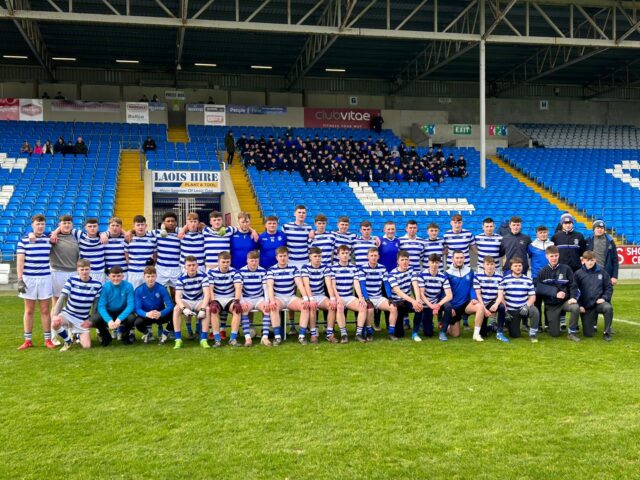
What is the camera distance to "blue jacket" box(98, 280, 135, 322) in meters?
8.41

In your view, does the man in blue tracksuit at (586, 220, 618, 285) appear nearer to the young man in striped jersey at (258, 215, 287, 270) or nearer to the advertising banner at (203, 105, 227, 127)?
the young man in striped jersey at (258, 215, 287, 270)

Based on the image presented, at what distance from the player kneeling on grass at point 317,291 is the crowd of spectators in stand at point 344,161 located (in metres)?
16.1

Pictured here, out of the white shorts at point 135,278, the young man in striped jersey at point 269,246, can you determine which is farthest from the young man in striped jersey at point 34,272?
the young man in striped jersey at point 269,246

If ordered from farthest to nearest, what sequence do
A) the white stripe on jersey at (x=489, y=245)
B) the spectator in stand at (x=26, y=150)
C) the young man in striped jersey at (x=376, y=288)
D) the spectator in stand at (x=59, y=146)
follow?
1. the spectator in stand at (x=59, y=146)
2. the spectator in stand at (x=26, y=150)
3. the white stripe on jersey at (x=489, y=245)
4. the young man in striped jersey at (x=376, y=288)

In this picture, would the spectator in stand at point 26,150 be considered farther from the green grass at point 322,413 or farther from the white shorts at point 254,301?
the white shorts at point 254,301

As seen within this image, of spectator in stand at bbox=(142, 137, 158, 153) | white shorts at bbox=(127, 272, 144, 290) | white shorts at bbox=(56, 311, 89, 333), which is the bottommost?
white shorts at bbox=(56, 311, 89, 333)

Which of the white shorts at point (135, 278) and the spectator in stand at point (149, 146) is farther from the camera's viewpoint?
the spectator in stand at point (149, 146)

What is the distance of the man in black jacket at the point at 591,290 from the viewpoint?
903 cm

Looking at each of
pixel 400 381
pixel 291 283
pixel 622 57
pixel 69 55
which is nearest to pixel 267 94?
pixel 69 55

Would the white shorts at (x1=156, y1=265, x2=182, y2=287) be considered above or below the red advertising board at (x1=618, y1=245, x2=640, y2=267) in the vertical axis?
above

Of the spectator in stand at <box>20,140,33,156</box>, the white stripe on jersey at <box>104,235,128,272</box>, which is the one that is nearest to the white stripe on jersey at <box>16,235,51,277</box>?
the white stripe on jersey at <box>104,235,128,272</box>

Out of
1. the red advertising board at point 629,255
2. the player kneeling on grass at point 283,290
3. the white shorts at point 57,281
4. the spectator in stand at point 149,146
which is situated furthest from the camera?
the spectator in stand at point 149,146

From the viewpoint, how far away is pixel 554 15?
25.5 m

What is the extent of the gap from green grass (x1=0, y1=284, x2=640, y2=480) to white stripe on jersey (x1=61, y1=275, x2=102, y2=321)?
522 mm
